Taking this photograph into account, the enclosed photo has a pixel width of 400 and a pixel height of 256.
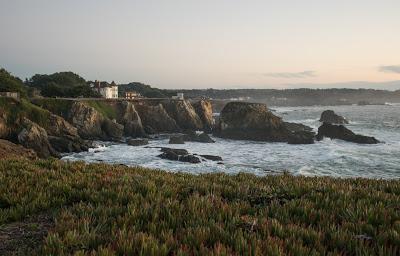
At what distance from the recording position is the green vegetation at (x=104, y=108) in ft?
283

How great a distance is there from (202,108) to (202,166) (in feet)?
219

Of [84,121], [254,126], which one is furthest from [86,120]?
[254,126]

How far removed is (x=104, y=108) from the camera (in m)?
89.2

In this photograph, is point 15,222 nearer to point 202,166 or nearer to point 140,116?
point 202,166

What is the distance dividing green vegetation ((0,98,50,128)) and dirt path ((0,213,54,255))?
5644 centimetres

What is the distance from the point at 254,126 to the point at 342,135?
1828 centimetres

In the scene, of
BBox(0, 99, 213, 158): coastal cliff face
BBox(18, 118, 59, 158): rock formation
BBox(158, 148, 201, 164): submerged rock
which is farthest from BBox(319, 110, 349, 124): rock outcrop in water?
BBox(18, 118, 59, 158): rock formation

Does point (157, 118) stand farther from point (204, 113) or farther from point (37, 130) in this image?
point (37, 130)

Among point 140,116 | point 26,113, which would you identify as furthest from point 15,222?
point 140,116

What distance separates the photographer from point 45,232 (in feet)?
22.8

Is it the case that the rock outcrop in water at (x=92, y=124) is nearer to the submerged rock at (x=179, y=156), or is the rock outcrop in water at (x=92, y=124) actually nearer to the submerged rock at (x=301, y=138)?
the submerged rock at (x=179, y=156)

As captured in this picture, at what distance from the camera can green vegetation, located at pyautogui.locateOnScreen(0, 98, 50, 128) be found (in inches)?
2365

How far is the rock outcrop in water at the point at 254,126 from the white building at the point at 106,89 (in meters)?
46.9

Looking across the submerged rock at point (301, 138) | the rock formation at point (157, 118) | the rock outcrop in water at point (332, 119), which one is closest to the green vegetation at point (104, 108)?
the rock formation at point (157, 118)
